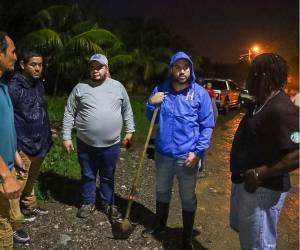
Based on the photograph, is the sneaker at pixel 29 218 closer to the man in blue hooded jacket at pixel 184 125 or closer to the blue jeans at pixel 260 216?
the man in blue hooded jacket at pixel 184 125

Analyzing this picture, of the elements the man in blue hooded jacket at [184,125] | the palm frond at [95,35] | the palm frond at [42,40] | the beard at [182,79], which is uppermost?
the palm frond at [95,35]

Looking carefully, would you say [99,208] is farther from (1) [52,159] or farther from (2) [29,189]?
(1) [52,159]

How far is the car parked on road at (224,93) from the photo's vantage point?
18.2m

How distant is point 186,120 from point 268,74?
1356 millimetres

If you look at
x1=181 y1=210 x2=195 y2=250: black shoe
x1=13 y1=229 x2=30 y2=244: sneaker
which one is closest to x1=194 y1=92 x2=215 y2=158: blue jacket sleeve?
x1=181 y1=210 x2=195 y2=250: black shoe

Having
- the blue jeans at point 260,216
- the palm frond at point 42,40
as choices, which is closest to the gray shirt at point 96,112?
the blue jeans at point 260,216

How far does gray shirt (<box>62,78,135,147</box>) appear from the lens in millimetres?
4566

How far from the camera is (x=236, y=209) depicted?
312 cm

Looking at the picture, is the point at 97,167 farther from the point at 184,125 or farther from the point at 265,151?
the point at 265,151

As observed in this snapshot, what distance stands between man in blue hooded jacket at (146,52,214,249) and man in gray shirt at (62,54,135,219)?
0.66m

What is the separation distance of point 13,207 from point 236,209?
1.86 meters

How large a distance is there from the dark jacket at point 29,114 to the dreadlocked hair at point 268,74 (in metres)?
2.53

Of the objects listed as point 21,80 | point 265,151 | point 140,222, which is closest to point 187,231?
point 140,222

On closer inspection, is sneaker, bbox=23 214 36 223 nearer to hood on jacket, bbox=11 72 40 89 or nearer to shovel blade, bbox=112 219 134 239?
shovel blade, bbox=112 219 134 239
